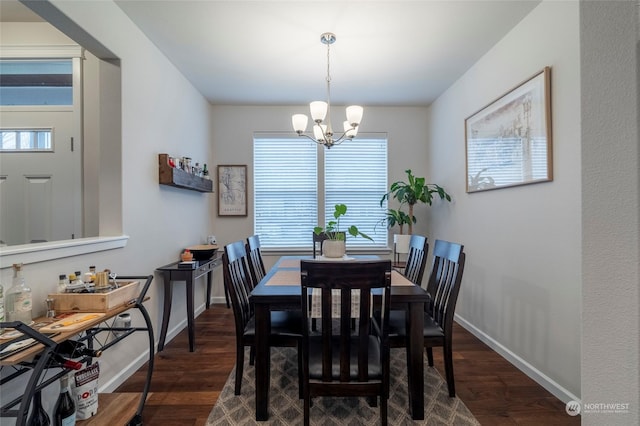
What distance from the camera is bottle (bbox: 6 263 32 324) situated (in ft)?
4.03

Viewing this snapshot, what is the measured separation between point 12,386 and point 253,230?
2800 millimetres

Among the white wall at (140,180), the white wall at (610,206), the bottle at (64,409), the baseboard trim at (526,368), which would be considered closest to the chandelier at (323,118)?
the white wall at (140,180)

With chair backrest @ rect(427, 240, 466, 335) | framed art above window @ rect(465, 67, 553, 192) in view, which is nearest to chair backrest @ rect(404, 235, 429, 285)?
chair backrest @ rect(427, 240, 466, 335)

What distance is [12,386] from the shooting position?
4.20 ft

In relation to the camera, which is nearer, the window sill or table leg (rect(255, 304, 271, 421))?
the window sill

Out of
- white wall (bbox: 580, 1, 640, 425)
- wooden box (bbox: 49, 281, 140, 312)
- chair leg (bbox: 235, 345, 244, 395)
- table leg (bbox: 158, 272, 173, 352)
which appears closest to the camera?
white wall (bbox: 580, 1, 640, 425)

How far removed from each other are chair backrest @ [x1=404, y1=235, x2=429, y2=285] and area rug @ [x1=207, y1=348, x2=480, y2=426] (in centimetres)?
75

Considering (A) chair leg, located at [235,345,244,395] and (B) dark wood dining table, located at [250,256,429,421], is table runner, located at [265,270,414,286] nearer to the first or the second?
(B) dark wood dining table, located at [250,256,429,421]

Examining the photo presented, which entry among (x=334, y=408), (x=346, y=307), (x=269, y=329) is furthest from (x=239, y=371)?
(x=346, y=307)

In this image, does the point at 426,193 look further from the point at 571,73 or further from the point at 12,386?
the point at 12,386

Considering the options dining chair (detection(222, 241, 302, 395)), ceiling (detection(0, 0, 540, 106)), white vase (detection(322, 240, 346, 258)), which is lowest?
dining chair (detection(222, 241, 302, 395))

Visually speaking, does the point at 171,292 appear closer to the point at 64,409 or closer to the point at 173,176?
the point at 173,176

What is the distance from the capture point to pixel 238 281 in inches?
77.9

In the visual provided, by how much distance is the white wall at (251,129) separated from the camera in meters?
3.97
